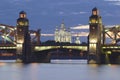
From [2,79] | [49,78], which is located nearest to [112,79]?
[49,78]

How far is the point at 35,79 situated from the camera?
108m

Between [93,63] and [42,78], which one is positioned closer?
[42,78]

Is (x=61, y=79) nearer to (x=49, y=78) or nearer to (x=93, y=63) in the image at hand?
(x=49, y=78)

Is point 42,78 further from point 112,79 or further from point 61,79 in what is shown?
point 112,79

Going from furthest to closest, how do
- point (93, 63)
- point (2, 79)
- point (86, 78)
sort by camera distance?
point (93, 63)
point (86, 78)
point (2, 79)

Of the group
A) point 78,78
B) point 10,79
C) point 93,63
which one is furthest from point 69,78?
point 93,63

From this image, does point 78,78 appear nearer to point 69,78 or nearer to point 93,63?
point 69,78

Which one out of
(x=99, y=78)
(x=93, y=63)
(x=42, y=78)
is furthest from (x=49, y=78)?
(x=93, y=63)

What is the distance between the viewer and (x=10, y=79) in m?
108

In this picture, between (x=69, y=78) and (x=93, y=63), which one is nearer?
(x=69, y=78)

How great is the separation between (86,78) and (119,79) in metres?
6.58

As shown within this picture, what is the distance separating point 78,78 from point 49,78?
4.96m

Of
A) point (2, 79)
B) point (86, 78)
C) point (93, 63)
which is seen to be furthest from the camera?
point (93, 63)

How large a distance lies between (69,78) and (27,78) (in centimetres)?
682
